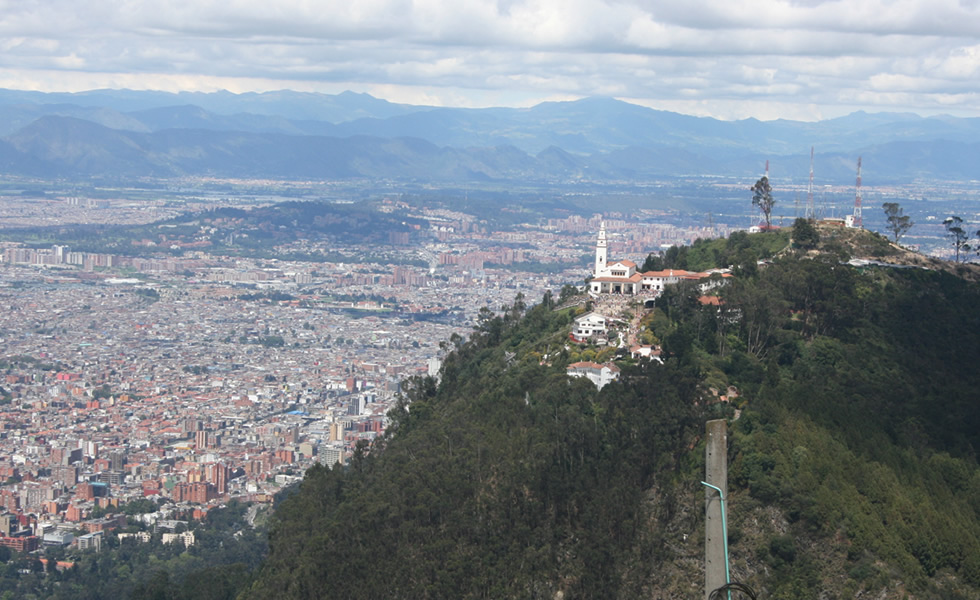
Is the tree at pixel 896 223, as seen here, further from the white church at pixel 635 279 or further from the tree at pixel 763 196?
the white church at pixel 635 279

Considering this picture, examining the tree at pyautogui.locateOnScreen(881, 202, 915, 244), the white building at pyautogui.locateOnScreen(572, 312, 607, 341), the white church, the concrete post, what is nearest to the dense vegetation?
the white building at pyautogui.locateOnScreen(572, 312, 607, 341)

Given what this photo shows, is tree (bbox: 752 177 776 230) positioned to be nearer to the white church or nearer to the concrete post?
the white church

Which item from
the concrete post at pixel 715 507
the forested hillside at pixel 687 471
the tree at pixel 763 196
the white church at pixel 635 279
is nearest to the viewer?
the concrete post at pixel 715 507

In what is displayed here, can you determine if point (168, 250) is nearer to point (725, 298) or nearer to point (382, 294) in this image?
point (382, 294)

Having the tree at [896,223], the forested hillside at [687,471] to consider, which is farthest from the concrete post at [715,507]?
the tree at [896,223]

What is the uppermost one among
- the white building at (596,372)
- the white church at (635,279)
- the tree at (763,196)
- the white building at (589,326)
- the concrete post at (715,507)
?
the tree at (763,196)

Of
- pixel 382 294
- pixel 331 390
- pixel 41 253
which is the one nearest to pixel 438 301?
pixel 382 294

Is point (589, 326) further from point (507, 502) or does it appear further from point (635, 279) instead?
point (507, 502)
